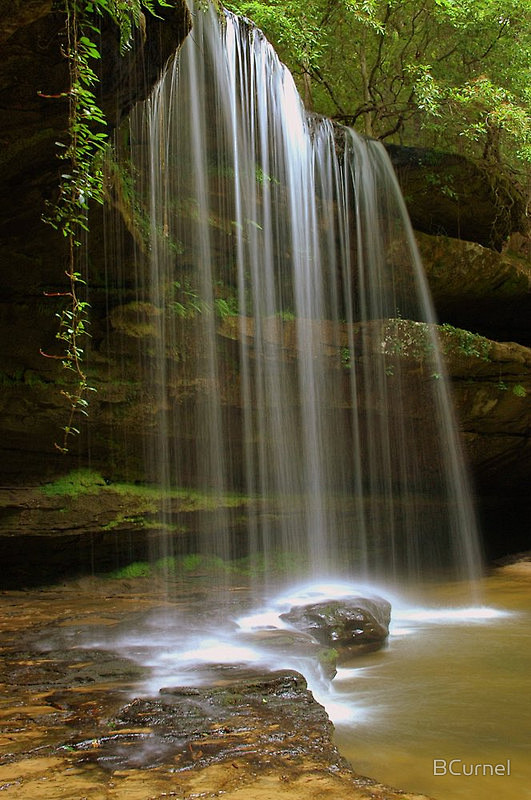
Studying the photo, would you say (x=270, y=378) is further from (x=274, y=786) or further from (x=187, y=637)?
(x=274, y=786)

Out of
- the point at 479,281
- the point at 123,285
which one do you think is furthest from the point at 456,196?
the point at 123,285

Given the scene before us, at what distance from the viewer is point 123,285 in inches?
352

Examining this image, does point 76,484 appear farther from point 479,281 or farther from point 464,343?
point 479,281

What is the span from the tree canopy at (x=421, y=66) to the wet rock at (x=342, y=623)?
8649 millimetres

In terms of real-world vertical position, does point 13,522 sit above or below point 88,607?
above

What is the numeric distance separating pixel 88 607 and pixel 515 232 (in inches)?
420

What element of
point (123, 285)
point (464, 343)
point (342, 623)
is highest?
point (123, 285)

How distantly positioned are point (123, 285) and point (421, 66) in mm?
7302

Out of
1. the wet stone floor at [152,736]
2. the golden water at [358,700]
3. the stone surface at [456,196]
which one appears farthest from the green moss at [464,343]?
the wet stone floor at [152,736]

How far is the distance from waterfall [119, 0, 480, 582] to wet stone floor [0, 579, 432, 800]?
200 inches

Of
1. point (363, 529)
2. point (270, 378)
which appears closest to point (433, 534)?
point (363, 529)

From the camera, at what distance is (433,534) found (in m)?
12.8

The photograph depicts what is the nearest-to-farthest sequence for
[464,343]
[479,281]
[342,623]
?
1. [342,623]
2. [464,343]
3. [479,281]

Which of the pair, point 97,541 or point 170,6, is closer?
point 170,6
